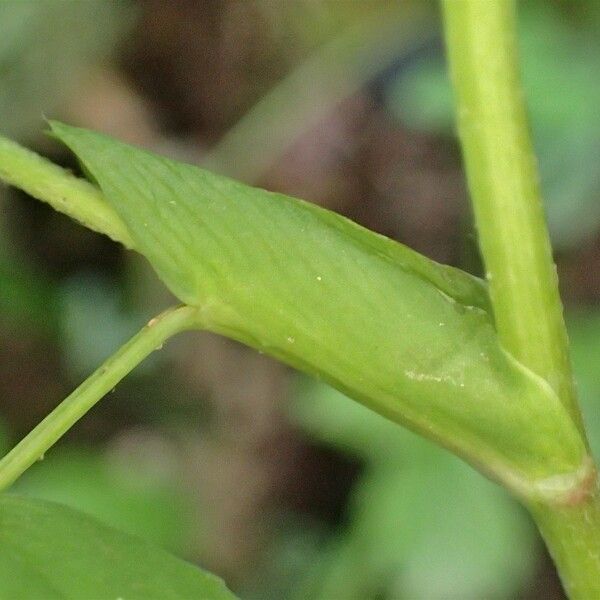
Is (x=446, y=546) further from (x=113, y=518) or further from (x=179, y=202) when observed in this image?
(x=179, y=202)

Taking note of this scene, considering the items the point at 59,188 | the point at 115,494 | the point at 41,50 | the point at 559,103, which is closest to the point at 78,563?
the point at 59,188

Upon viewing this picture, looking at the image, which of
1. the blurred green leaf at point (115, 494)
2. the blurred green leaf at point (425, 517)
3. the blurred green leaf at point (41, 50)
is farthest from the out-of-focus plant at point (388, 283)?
the blurred green leaf at point (41, 50)

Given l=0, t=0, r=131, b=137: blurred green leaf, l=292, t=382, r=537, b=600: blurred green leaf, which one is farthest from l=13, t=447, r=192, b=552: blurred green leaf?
l=0, t=0, r=131, b=137: blurred green leaf

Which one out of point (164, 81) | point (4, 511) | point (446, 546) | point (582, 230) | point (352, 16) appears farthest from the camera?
point (164, 81)

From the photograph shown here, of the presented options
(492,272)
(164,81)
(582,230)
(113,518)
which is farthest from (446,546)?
(164,81)

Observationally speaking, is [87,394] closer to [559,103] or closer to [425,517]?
[425,517]

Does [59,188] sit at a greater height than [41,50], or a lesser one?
greater

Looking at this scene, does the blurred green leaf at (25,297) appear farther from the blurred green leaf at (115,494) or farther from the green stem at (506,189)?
the green stem at (506,189)
